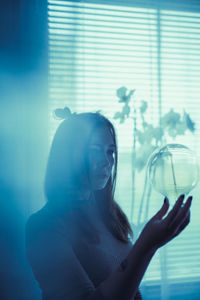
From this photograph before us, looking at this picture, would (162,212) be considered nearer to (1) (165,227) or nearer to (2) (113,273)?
(1) (165,227)

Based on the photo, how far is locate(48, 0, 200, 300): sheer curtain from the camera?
1.36 m

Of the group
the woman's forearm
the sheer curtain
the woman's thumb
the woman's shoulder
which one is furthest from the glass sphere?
the sheer curtain

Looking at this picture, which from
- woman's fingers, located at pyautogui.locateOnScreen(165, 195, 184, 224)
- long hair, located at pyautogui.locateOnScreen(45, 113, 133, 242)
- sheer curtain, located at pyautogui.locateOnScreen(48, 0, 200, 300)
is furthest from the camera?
sheer curtain, located at pyautogui.locateOnScreen(48, 0, 200, 300)

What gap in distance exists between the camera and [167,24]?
4.91ft

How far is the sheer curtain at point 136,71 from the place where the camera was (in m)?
1.36

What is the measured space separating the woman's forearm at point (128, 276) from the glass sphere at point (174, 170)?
0.45 ft

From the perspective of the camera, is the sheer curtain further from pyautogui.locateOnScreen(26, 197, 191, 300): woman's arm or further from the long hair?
pyautogui.locateOnScreen(26, 197, 191, 300): woman's arm

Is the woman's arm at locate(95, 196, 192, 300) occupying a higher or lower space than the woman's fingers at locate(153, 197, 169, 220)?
lower

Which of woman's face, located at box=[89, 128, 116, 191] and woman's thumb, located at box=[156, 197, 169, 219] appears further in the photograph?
woman's face, located at box=[89, 128, 116, 191]

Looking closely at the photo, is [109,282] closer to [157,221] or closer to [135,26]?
[157,221]

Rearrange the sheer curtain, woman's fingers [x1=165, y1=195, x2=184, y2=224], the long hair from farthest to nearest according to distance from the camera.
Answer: the sheer curtain → the long hair → woman's fingers [x1=165, y1=195, x2=184, y2=224]

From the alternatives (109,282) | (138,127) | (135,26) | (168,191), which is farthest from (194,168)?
(135,26)

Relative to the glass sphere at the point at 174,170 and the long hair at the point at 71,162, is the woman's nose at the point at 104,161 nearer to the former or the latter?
the long hair at the point at 71,162

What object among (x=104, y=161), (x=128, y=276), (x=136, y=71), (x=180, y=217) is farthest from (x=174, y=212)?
(x=136, y=71)
